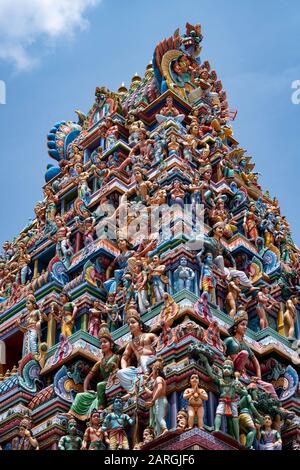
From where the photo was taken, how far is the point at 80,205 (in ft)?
112

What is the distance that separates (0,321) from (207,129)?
33.9 feet

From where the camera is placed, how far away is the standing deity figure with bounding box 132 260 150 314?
1062 inches

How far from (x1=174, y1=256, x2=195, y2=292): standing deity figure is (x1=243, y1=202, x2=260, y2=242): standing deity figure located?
5213 millimetres

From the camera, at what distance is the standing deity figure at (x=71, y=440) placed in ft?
78.5

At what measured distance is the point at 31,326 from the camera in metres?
29.0

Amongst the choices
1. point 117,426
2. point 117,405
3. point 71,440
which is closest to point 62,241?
point 71,440

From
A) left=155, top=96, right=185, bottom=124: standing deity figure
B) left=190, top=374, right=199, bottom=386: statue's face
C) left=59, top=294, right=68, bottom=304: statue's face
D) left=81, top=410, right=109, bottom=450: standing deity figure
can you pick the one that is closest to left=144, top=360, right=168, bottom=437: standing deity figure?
left=190, top=374, right=199, bottom=386: statue's face

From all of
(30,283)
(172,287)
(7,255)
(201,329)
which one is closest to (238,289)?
(172,287)

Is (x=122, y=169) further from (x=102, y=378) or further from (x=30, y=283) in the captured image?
(x=102, y=378)

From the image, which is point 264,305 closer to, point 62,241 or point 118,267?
point 118,267

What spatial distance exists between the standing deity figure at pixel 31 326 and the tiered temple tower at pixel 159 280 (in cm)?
5

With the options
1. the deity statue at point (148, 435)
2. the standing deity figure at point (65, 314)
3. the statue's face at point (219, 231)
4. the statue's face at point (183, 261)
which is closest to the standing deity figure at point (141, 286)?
the statue's face at point (183, 261)

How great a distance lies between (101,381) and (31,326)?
12.6ft

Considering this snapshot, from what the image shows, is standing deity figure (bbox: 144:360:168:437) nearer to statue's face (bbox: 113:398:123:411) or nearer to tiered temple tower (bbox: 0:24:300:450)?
tiered temple tower (bbox: 0:24:300:450)
